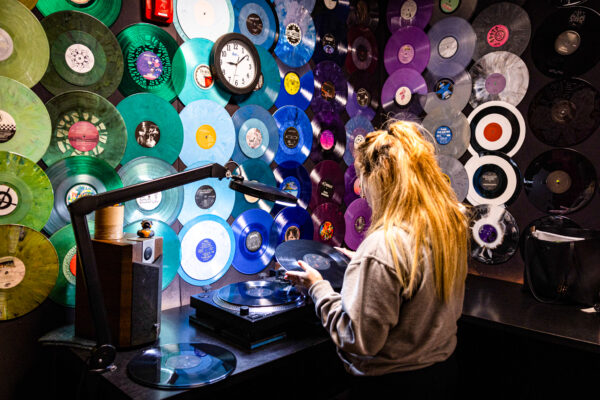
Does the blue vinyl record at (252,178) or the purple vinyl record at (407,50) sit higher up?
the purple vinyl record at (407,50)

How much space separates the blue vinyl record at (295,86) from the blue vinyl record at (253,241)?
0.69 meters

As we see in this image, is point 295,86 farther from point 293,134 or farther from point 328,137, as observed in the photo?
point 328,137

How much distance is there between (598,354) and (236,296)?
152 centimetres

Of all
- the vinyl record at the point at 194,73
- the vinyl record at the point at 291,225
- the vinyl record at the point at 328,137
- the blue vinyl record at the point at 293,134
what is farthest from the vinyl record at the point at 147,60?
the vinyl record at the point at 328,137

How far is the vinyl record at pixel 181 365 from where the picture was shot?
1.16 metres

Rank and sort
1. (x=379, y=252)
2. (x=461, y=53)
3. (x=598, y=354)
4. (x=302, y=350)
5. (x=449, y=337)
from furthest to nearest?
1. (x=461, y=53)
2. (x=598, y=354)
3. (x=302, y=350)
4. (x=449, y=337)
5. (x=379, y=252)

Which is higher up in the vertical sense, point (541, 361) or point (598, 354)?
point (598, 354)

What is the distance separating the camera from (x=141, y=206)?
1.68 metres

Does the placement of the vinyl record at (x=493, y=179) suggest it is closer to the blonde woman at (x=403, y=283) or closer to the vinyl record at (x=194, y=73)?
the blonde woman at (x=403, y=283)

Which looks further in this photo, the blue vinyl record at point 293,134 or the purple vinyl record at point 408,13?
the purple vinyl record at point 408,13

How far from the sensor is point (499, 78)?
8.11 feet

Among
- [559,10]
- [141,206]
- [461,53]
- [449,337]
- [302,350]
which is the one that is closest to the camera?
[449,337]

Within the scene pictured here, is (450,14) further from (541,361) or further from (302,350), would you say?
(302,350)

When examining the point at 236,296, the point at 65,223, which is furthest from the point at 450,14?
the point at 65,223
